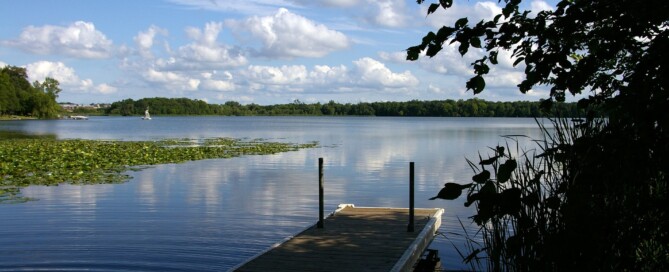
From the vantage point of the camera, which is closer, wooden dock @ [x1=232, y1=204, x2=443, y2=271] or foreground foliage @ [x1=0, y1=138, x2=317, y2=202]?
wooden dock @ [x1=232, y1=204, x2=443, y2=271]

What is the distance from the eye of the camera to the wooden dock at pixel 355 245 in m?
7.87

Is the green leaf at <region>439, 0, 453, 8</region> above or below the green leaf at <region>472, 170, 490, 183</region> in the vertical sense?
above

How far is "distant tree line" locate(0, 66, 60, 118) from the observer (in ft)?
343

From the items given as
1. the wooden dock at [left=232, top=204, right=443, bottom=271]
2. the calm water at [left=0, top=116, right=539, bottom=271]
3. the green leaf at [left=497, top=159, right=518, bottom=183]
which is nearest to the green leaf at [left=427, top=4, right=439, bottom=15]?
the green leaf at [left=497, top=159, right=518, bottom=183]

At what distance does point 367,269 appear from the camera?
773 cm

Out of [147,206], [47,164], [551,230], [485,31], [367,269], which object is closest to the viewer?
[485,31]

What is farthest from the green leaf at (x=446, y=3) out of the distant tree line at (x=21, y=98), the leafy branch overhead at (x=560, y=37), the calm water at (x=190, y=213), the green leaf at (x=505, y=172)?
the distant tree line at (x=21, y=98)

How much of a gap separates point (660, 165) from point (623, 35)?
81 centimetres

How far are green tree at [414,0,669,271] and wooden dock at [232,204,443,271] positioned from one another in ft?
11.6

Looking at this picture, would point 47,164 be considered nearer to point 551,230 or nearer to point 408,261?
point 408,261

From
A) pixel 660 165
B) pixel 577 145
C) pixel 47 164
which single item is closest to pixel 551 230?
pixel 577 145

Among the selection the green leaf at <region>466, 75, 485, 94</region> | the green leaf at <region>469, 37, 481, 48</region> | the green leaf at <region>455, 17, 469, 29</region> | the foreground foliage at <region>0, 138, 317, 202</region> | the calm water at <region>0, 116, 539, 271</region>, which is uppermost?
the green leaf at <region>455, 17, 469, 29</region>

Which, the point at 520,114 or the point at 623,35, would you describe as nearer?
the point at 623,35

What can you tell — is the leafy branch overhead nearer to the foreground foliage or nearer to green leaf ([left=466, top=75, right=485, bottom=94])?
green leaf ([left=466, top=75, right=485, bottom=94])
